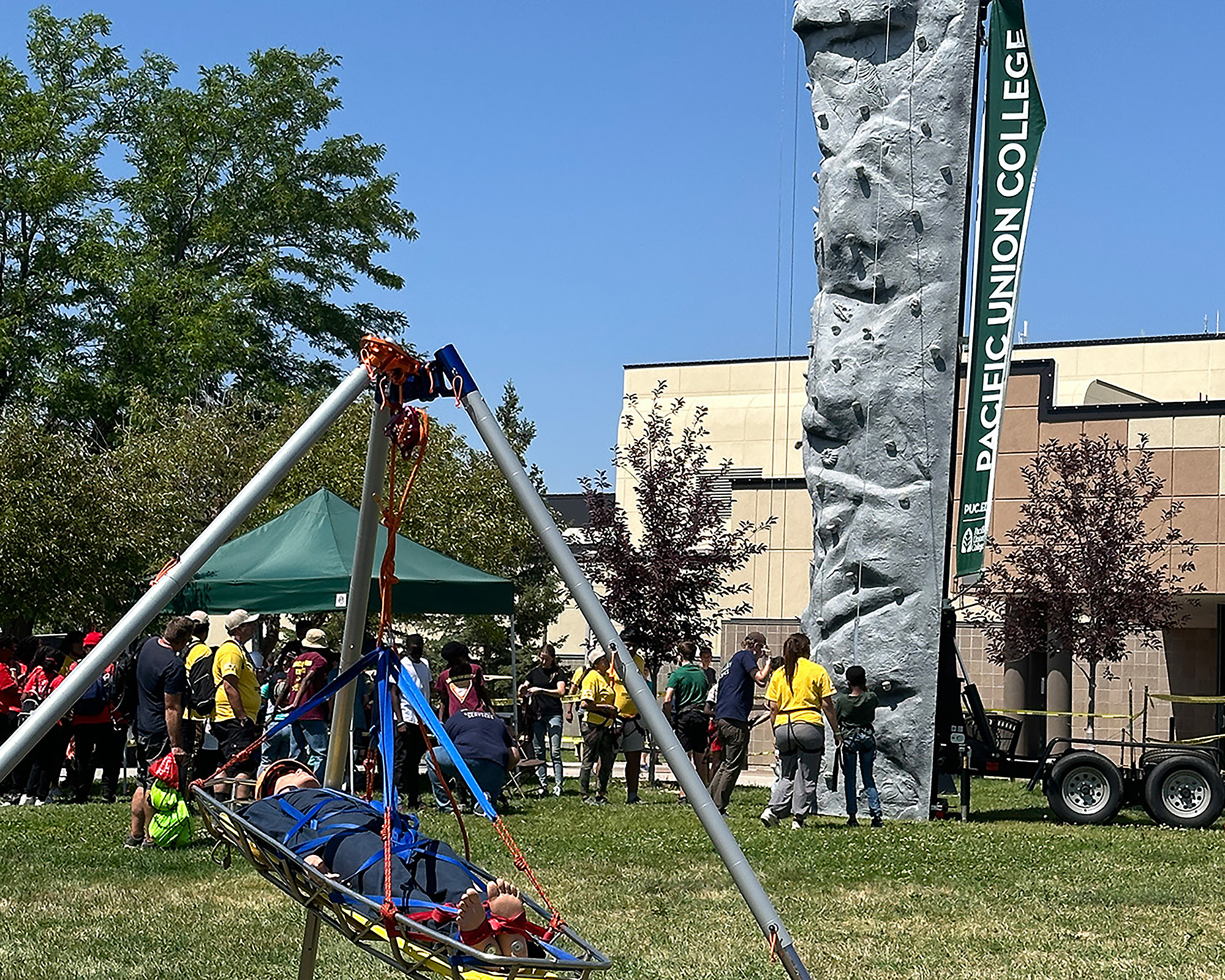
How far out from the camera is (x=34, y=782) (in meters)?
16.2

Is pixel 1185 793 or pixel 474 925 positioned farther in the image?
pixel 1185 793

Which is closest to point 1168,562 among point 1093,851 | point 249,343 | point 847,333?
point 847,333

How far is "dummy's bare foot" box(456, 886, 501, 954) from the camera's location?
17.5ft

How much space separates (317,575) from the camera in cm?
1605

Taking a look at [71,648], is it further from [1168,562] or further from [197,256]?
[197,256]

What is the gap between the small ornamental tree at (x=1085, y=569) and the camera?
23.5 m

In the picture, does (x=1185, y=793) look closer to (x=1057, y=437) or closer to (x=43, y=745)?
(x=43, y=745)

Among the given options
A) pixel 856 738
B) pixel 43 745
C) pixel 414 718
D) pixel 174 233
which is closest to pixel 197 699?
pixel 414 718

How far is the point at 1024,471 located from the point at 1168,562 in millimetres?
2767

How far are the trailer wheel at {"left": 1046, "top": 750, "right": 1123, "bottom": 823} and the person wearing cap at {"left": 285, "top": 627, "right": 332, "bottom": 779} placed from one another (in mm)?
6975

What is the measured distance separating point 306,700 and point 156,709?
1517 millimetres

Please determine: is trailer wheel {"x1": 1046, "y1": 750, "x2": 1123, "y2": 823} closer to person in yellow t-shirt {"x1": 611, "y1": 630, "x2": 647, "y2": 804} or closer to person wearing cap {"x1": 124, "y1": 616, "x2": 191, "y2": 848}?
person in yellow t-shirt {"x1": 611, "y1": 630, "x2": 647, "y2": 804}

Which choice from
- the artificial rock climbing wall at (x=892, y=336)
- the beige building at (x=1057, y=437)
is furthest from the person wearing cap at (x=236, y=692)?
the beige building at (x=1057, y=437)

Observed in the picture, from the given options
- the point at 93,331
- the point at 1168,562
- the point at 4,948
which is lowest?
the point at 4,948
